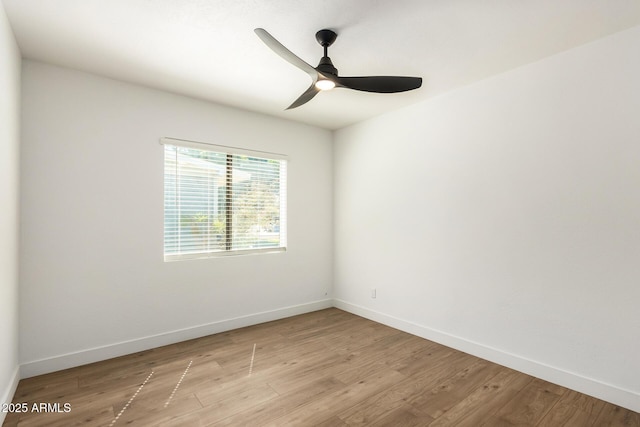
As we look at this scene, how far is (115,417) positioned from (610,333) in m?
3.41

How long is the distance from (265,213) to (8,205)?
2.35 metres

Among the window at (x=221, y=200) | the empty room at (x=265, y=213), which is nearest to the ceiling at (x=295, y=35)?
the empty room at (x=265, y=213)

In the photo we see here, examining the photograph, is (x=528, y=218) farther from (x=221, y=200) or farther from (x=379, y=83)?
(x=221, y=200)

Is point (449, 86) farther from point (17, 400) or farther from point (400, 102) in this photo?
point (17, 400)

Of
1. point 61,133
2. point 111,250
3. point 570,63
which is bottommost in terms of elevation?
point 111,250

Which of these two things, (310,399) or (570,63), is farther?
(570,63)

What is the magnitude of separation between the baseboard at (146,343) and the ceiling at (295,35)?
248 cm

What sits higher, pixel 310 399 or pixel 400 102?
pixel 400 102

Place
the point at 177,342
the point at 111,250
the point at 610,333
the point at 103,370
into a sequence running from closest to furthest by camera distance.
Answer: the point at 610,333
the point at 103,370
the point at 111,250
the point at 177,342

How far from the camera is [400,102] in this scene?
348 centimetres

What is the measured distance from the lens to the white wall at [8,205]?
77.7 inches

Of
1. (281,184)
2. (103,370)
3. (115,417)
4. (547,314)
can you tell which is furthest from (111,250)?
(547,314)

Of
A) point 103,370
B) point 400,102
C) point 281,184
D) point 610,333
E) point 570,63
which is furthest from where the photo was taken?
point 281,184

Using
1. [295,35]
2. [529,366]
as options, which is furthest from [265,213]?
[529,366]
